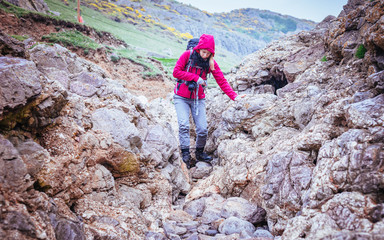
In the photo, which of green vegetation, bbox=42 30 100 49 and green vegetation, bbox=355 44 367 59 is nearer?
green vegetation, bbox=355 44 367 59

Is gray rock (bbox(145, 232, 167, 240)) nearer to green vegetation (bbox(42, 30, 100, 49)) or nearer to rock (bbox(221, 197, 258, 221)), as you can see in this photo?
rock (bbox(221, 197, 258, 221))

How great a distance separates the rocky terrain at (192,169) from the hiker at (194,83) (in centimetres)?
68

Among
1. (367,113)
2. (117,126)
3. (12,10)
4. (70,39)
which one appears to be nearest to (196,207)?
(117,126)

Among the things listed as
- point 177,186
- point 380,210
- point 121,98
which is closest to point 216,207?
point 177,186

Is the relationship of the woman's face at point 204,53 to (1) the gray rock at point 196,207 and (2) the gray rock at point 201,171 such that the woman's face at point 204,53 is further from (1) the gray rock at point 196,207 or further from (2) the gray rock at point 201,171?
(1) the gray rock at point 196,207

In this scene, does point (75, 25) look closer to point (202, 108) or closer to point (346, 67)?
point (202, 108)

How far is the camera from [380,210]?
7.22 ft

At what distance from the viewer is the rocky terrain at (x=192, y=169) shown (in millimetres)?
2506

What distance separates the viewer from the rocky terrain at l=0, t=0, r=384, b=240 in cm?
251

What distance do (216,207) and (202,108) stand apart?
11.8ft

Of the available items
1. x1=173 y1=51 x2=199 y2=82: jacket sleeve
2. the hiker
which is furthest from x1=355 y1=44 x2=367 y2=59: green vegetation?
x1=173 y1=51 x2=199 y2=82: jacket sleeve

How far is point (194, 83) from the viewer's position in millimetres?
6738

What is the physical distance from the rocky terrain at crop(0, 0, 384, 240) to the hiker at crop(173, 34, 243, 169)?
0.68 m

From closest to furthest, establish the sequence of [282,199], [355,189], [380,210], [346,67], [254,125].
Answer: [380,210] < [355,189] < [282,199] < [346,67] < [254,125]
